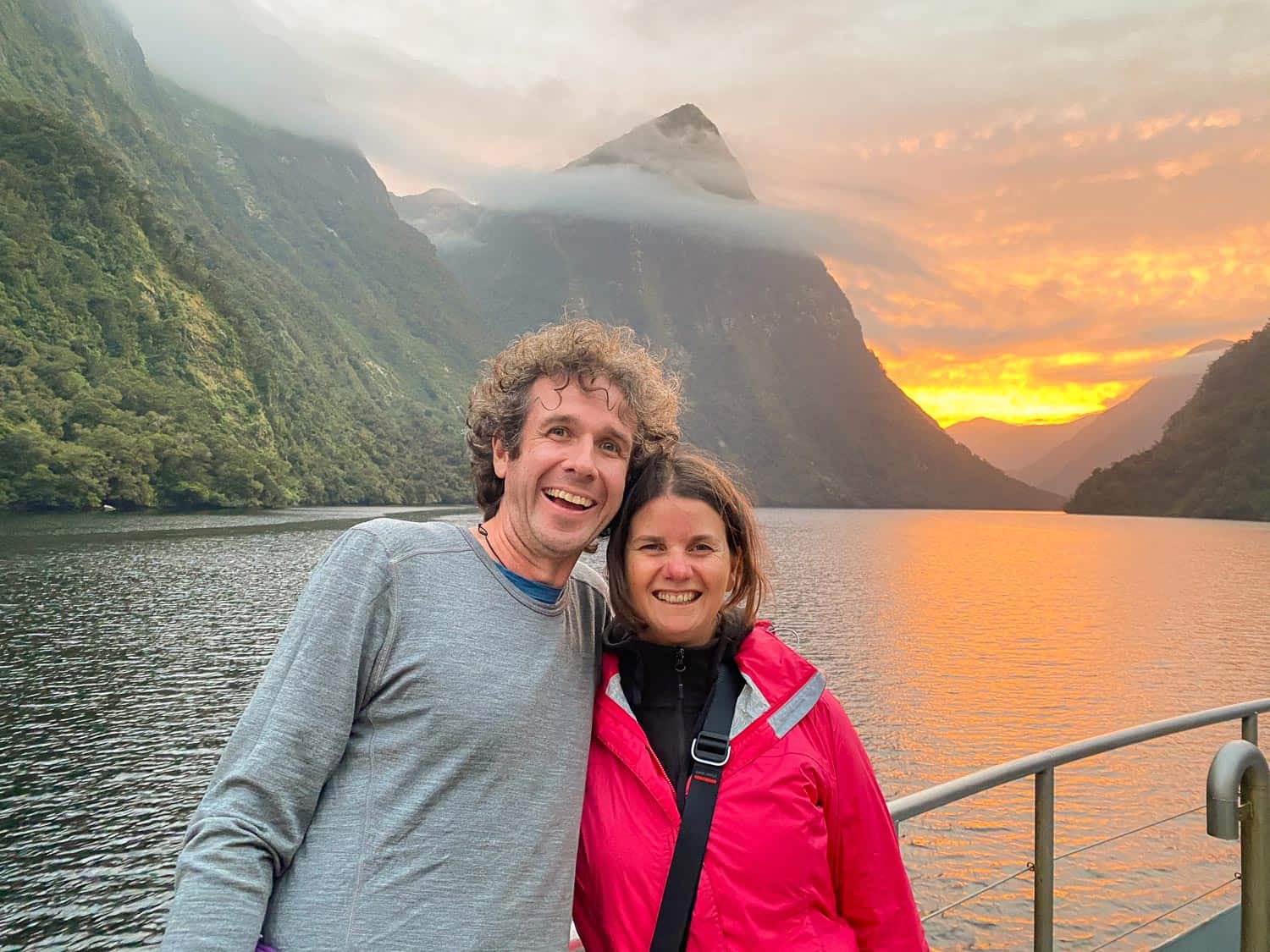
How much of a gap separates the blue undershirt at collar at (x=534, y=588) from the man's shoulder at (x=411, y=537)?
11 centimetres

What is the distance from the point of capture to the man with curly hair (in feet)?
5.32

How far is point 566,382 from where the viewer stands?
7.06 ft

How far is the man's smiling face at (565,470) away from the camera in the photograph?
6.62 feet

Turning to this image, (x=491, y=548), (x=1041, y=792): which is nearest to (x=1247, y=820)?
(x=1041, y=792)

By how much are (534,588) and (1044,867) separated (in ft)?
5.64

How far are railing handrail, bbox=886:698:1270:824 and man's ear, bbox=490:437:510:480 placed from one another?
1157 millimetres

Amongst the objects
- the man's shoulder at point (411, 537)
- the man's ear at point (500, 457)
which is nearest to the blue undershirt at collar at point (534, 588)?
the man's shoulder at point (411, 537)

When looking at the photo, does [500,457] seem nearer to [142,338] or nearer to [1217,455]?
[142,338]

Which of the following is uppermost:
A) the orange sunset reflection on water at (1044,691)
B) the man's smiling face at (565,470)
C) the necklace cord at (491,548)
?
the man's smiling face at (565,470)

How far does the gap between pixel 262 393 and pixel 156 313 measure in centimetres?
1403

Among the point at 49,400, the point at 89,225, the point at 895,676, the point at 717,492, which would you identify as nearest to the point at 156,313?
the point at 89,225

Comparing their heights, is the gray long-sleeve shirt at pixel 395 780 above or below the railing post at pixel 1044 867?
above

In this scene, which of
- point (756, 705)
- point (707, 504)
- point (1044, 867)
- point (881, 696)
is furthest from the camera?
point (881, 696)

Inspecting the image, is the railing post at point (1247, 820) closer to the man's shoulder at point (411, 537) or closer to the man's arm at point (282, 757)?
the man's shoulder at point (411, 537)
